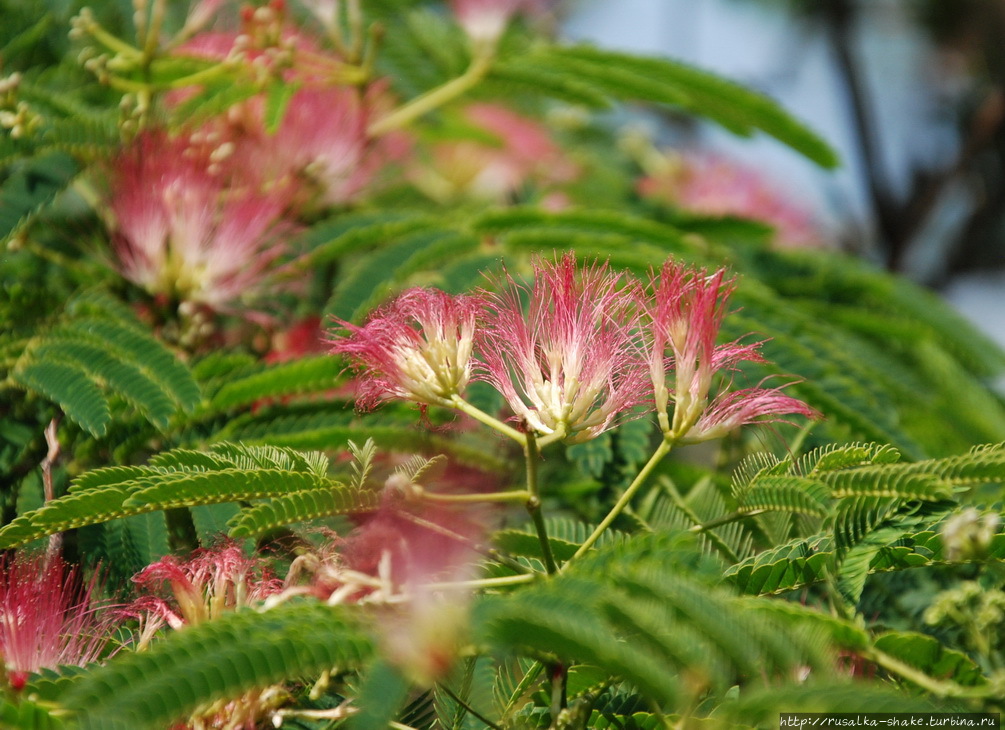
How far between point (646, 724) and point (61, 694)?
25.8 inches

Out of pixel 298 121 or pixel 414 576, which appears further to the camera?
pixel 298 121

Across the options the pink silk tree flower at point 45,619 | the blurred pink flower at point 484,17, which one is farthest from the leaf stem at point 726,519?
the blurred pink flower at point 484,17

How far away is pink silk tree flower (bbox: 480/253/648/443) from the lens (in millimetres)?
1229

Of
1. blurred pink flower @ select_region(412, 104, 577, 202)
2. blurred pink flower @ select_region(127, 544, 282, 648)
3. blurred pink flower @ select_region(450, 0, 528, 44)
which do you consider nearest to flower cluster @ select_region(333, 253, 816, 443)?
blurred pink flower @ select_region(127, 544, 282, 648)

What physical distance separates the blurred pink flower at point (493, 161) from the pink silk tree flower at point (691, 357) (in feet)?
7.47

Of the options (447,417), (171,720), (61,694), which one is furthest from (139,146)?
(171,720)

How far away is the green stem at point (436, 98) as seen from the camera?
250cm

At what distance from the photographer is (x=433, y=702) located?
4.12ft

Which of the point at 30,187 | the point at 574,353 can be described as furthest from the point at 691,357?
the point at 30,187

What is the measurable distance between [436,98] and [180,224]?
0.87 metres

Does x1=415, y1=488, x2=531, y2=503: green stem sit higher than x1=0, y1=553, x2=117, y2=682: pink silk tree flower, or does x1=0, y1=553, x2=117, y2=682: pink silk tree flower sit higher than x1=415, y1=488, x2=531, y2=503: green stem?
x1=415, y1=488, x2=531, y2=503: green stem

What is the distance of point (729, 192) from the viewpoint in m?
3.87

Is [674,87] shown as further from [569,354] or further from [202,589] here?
[202,589]

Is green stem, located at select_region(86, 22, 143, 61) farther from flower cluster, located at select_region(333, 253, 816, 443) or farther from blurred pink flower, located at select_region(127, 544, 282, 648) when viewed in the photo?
blurred pink flower, located at select_region(127, 544, 282, 648)
